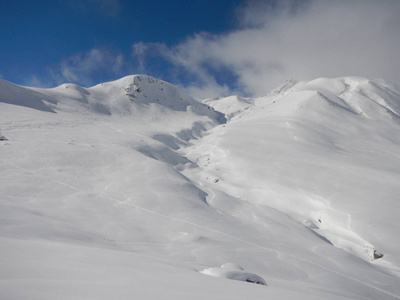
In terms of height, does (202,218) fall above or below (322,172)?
below

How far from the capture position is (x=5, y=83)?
42.4 meters

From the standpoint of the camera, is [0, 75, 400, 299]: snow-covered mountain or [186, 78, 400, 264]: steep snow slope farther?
[186, 78, 400, 264]: steep snow slope

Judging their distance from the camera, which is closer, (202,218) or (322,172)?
(202,218)

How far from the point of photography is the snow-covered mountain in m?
3.51

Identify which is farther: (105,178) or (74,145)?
(74,145)

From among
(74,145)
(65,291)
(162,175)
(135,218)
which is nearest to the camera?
(65,291)

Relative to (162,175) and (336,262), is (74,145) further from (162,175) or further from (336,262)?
(336,262)

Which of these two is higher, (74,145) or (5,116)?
(5,116)

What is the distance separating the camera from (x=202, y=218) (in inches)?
473

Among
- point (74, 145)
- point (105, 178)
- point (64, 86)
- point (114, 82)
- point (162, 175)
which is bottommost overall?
point (105, 178)

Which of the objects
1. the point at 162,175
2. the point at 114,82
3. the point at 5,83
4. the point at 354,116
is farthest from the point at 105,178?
the point at 114,82

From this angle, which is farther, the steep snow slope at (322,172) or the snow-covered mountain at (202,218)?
the steep snow slope at (322,172)

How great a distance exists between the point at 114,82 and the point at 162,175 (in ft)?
215

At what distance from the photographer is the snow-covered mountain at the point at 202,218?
351 cm
